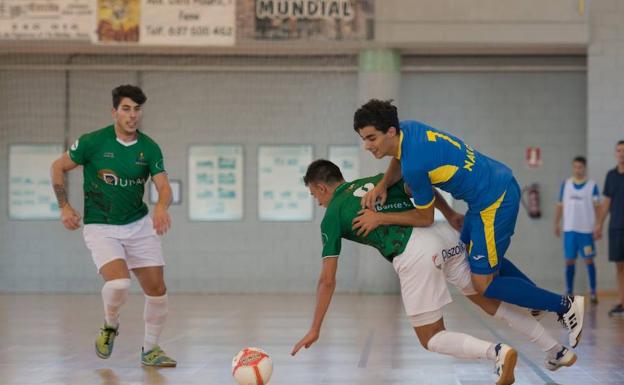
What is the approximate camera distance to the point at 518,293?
5.59 meters

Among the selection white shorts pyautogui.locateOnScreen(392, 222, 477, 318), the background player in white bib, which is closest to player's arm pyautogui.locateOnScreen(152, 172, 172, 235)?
white shorts pyautogui.locateOnScreen(392, 222, 477, 318)

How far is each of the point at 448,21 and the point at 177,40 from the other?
4.00m

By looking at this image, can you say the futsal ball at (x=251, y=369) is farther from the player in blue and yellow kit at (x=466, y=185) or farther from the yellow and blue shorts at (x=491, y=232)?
the yellow and blue shorts at (x=491, y=232)

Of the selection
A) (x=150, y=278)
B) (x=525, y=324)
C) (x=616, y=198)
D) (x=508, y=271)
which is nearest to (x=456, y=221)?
(x=508, y=271)

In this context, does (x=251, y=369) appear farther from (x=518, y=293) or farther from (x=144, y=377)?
(x=518, y=293)

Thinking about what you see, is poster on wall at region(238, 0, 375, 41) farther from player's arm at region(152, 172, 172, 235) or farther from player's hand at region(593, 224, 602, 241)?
player's arm at region(152, 172, 172, 235)

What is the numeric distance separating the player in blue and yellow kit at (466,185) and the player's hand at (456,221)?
1.35ft

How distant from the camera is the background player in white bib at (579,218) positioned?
41.6ft

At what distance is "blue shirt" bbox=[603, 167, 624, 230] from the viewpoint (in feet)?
36.4

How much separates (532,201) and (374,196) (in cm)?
1032

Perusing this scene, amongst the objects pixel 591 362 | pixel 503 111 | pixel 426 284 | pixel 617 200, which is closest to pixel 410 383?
pixel 426 284

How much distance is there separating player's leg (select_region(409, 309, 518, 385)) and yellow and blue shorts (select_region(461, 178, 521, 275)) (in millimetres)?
384

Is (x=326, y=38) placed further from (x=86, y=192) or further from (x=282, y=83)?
(x=86, y=192)

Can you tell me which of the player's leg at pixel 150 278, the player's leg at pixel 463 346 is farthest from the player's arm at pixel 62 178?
the player's leg at pixel 463 346
